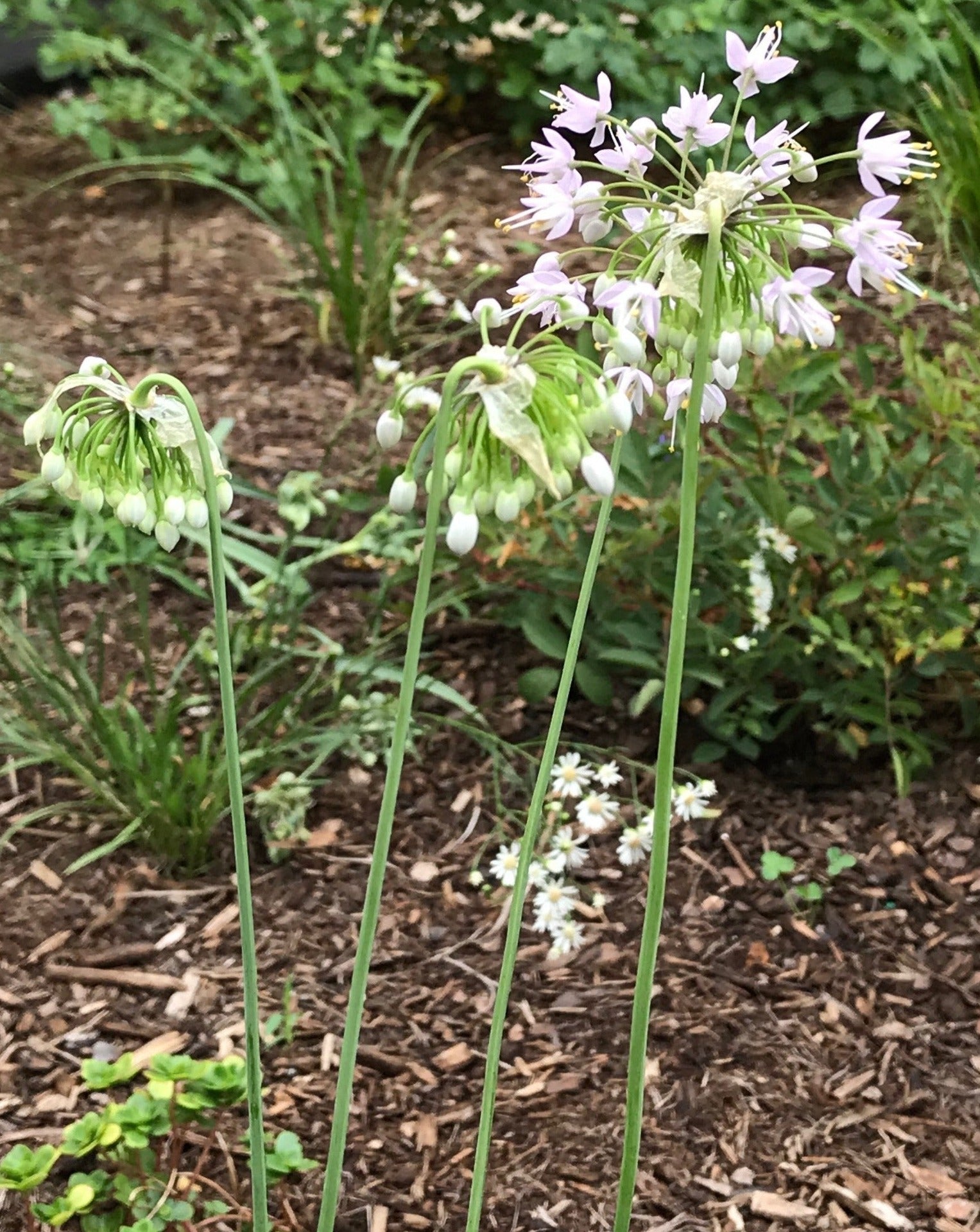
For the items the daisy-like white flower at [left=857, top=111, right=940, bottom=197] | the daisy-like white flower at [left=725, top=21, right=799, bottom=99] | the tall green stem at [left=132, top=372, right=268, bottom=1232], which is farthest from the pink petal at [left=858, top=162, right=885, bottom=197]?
the tall green stem at [left=132, top=372, right=268, bottom=1232]

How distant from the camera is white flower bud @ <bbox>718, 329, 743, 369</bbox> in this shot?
0.97 metres

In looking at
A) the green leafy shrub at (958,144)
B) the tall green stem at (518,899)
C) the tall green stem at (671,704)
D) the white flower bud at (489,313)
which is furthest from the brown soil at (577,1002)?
the green leafy shrub at (958,144)

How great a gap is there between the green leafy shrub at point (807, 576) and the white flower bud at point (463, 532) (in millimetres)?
1301

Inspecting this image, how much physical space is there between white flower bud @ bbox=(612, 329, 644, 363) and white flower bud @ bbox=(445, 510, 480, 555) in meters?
0.17

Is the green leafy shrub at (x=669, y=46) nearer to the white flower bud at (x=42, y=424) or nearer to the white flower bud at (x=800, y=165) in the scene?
the white flower bud at (x=800, y=165)

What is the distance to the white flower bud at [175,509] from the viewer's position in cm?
103

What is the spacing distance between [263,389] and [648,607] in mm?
1519

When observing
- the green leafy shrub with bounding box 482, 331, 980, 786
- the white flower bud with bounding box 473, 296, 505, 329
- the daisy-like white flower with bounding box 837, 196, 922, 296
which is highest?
the daisy-like white flower with bounding box 837, 196, 922, 296

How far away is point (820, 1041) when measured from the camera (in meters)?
1.90

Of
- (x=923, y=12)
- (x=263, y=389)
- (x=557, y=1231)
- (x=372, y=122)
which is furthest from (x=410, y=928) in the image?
(x=923, y=12)

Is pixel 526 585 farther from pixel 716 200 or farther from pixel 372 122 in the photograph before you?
pixel 372 122

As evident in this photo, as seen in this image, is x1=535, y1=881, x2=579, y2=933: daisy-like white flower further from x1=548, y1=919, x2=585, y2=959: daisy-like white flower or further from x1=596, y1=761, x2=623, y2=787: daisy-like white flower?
x1=596, y1=761, x2=623, y2=787: daisy-like white flower

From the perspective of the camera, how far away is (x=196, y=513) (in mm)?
1032

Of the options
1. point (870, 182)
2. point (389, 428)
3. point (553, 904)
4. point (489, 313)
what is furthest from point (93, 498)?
point (553, 904)
